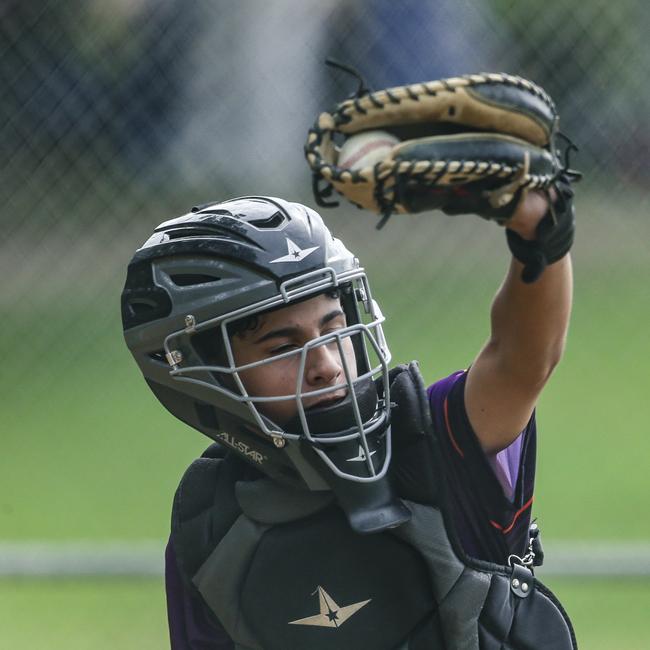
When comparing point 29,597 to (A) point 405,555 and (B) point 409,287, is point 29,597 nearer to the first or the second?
(B) point 409,287

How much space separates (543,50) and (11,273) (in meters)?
2.45

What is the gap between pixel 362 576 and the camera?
2350 mm

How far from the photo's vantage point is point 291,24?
4.84 meters

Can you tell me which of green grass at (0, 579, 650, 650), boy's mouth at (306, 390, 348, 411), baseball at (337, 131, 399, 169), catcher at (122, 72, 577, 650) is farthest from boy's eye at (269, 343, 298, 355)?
green grass at (0, 579, 650, 650)

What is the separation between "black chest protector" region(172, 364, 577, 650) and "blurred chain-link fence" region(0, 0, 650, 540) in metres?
2.61

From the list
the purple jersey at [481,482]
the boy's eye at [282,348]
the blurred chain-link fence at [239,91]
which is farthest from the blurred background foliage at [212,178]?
the purple jersey at [481,482]

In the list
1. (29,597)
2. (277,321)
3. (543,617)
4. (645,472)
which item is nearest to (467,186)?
(277,321)

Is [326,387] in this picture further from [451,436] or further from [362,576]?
[362,576]

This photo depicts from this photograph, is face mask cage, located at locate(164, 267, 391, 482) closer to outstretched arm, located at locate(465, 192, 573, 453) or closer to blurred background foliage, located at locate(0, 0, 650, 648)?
outstretched arm, located at locate(465, 192, 573, 453)

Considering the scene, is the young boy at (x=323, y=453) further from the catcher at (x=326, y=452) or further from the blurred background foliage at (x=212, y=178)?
the blurred background foliage at (x=212, y=178)

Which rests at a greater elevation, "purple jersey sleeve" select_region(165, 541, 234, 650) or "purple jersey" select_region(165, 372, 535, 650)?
"purple jersey" select_region(165, 372, 535, 650)

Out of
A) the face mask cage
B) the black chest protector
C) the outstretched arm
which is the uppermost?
the outstretched arm

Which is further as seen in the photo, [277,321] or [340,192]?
[277,321]

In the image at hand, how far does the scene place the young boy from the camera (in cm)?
225
